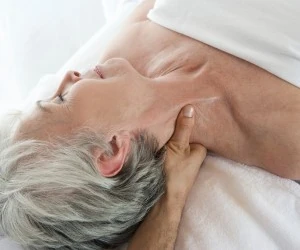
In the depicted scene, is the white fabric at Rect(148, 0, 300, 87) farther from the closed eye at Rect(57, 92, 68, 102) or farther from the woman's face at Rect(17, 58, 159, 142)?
the closed eye at Rect(57, 92, 68, 102)

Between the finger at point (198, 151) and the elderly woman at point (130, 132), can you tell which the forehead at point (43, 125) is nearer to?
the elderly woman at point (130, 132)

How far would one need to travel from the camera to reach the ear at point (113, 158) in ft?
2.86

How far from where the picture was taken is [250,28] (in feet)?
3.23

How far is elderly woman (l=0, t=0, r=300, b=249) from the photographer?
0.84m

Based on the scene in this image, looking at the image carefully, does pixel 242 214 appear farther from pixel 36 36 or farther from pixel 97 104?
pixel 36 36

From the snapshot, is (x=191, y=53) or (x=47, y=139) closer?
(x=47, y=139)

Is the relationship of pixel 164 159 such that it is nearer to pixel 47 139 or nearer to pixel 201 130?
pixel 201 130

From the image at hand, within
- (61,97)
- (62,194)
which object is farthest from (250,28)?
(62,194)

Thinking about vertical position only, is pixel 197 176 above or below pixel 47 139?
below

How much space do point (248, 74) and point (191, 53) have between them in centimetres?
15

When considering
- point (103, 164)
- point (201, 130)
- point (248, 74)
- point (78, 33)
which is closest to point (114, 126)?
Result: point (103, 164)

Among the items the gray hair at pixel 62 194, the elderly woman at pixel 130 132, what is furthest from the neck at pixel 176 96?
the gray hair at pixel 62 194

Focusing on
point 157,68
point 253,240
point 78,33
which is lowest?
point 253,240

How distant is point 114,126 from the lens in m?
0.91
